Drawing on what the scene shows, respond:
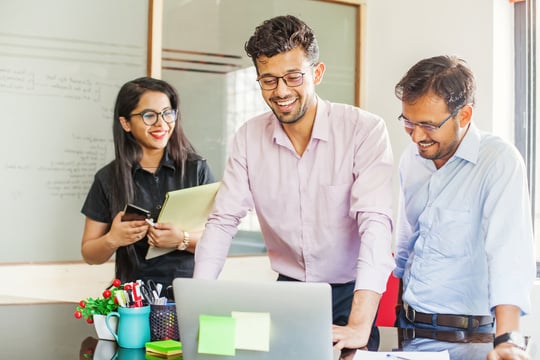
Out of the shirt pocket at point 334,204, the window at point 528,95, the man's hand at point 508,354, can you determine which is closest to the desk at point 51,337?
the man's hand at point 508,354

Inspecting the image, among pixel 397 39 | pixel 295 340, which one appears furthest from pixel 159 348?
pixel 397 39

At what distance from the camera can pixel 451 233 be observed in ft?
6.46

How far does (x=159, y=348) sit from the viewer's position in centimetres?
166

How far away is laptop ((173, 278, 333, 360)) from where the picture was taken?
139cm

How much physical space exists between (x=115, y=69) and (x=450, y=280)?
2.34 metres

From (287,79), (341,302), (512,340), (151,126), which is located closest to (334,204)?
(341,302)

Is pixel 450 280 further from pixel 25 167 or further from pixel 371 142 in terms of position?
pixel 25 167

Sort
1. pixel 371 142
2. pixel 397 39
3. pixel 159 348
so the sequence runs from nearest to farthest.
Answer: pixel 159 348, pixel 371 142, pixel 397 39

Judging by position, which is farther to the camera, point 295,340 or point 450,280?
point 450,280

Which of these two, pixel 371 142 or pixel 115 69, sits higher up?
pixel 115 69

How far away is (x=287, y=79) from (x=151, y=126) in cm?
82

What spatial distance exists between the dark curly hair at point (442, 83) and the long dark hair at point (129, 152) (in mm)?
1011

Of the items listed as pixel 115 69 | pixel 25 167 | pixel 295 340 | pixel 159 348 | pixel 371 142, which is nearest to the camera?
pixel 295 340

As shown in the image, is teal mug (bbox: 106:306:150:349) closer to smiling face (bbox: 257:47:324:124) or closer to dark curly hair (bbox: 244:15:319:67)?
smiling face (bbox: 257:47:324:124)
